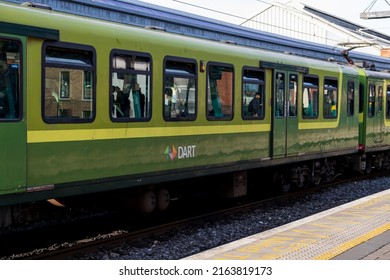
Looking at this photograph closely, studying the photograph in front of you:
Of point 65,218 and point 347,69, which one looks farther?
point 347,69

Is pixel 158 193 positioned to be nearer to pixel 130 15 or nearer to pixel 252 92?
pixel 252 92

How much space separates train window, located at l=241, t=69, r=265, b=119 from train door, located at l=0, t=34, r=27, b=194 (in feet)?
16.0

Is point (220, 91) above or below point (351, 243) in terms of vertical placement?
above

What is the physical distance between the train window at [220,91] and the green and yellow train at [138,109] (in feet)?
0.06

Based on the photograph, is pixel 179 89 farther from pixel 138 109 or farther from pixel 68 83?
pixel 68 83

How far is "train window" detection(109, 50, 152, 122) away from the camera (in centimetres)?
781

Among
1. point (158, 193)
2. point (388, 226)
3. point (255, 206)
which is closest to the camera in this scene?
point (388, 226)

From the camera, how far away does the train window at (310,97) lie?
12531 millimetres

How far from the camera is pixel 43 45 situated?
6.78 m

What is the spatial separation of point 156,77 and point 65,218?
10.6 feet

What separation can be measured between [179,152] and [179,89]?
0.98 m

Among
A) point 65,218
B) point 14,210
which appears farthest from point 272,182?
point 14,210

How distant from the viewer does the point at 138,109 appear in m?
8.23

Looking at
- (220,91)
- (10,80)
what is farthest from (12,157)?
(220,91)
